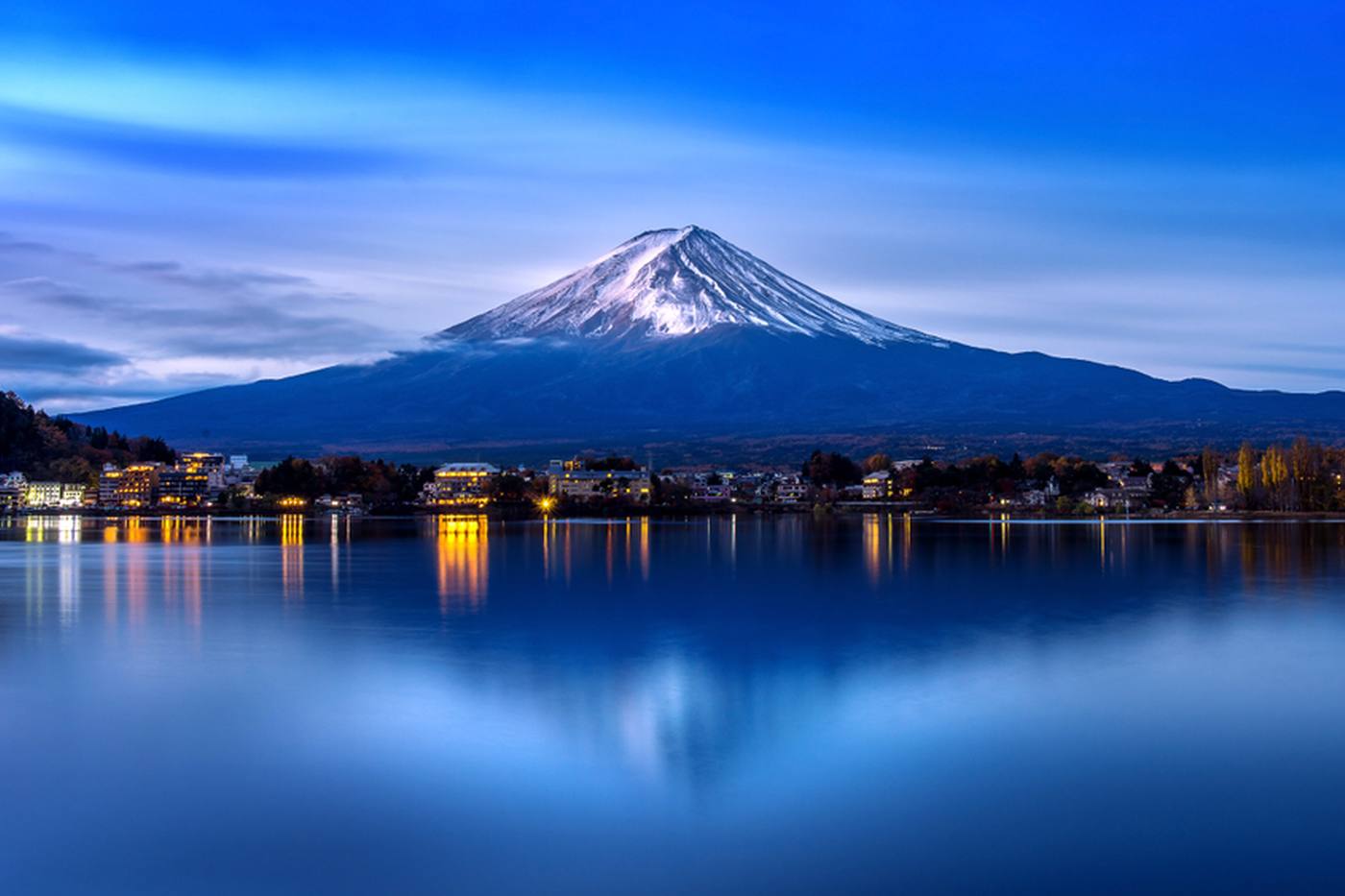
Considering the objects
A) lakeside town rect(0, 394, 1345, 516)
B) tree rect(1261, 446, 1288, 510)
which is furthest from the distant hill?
tree rect(1261, 446, 1288, 510)

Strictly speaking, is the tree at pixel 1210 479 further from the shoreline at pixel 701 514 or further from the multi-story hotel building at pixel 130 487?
the multi-story hotel building at pixel 130 487

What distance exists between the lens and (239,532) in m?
40.2

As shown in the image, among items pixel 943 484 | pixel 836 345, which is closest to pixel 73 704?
pixel 943 484

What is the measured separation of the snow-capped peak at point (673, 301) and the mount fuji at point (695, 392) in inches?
7.3

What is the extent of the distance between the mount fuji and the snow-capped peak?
0.19 m

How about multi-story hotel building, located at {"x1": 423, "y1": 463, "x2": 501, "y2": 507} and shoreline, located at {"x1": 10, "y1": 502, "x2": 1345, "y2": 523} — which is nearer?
shoreline, located at {"x1": 10, "y1": 502, "x2": 1345, "y2": 523}

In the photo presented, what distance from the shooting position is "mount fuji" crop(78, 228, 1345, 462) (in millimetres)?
100438

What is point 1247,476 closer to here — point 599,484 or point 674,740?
point 599,484

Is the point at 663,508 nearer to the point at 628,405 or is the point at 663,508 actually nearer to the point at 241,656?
the point at 241,656

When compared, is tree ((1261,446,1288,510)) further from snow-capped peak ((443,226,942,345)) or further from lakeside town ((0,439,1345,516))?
snow-capped peak ((443,226,942,345))

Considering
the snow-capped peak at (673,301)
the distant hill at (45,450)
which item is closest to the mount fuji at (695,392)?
the snow-capped peak at (673,301)

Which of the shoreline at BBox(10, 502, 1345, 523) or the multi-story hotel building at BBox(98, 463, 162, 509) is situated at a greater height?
the multi-story hotel building at BBox(98, 463, 162, 509)

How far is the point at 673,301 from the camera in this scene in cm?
12644

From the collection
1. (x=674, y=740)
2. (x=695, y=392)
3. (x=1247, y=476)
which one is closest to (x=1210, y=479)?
(x=1247, y=476)
